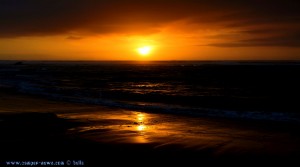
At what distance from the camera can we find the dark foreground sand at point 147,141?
8414 mm

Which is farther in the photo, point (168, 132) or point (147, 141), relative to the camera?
point (168, 132)

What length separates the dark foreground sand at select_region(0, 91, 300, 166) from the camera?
8414mm

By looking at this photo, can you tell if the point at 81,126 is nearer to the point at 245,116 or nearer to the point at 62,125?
the point at 62,125

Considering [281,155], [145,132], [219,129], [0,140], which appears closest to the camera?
[281,155]

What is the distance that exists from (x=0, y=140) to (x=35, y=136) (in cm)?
106

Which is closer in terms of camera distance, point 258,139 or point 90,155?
point 90,155

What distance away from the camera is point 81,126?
43.0ft

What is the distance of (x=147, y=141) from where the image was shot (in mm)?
10500

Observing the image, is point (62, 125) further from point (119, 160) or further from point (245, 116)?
point (245, 116)

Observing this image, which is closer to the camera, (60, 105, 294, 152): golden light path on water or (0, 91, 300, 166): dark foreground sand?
(0, 91, 300, 166): dark foreground sand

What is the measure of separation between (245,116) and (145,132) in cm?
706

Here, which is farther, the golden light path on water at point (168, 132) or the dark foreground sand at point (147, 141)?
the golden light path on water at point (168, 132)

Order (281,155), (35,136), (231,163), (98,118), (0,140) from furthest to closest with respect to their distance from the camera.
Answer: (98,118)
(35,136)
(0,140)
(281,155)
(231,163)

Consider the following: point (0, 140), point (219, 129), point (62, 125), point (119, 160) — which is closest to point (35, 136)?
point (0, 140)
